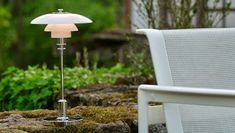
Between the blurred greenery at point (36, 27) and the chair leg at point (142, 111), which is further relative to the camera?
the blurred greenery at point (36, 27)

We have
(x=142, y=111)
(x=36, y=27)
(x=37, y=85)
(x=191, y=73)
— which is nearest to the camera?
(x=142, y=111)

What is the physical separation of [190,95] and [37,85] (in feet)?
9.01

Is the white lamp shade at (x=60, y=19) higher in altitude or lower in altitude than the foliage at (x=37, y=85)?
higher

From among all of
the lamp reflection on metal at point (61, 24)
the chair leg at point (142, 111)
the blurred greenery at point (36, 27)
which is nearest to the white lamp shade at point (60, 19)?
Answer: the lamp reflection on metal at point (61, 24)

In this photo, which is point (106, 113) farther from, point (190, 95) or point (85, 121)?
point (190, 95)

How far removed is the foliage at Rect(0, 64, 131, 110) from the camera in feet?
18.4

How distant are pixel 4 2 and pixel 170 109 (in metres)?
18.5

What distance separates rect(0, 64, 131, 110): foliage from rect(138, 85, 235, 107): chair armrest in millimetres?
2325

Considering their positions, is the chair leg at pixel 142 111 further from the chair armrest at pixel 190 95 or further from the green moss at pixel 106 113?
the green moss at pixel 106 113

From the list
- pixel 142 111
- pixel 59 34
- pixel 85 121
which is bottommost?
pixel 85 121

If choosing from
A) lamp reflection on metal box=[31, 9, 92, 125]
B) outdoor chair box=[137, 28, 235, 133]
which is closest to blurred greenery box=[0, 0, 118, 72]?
lamp reflection on metal box=[31, 9, 92, 125]

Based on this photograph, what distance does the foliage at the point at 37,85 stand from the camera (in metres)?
5.59

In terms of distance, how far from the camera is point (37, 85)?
575cm

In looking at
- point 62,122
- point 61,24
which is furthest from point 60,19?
point 62,122
